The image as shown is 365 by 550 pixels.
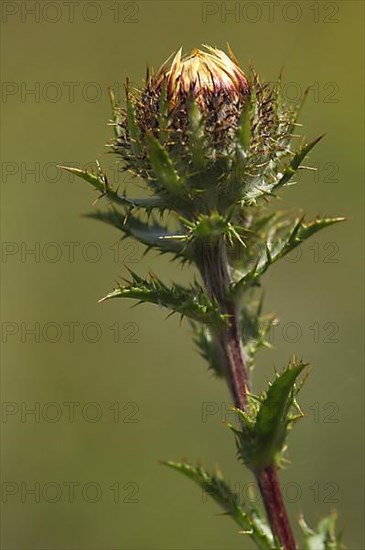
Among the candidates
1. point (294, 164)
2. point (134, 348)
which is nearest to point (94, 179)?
point (294, 164)

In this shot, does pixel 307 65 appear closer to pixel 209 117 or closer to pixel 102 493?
pixel 102 493

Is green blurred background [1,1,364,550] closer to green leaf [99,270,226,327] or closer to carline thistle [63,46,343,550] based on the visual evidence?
carline thistle [63,46,343,550]

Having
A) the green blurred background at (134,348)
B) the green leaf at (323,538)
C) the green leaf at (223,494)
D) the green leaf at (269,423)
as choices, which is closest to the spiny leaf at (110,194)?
the green leaf at (269,423)

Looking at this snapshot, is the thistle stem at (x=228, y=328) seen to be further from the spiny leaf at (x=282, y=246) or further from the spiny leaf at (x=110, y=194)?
the spiny leaf at (x=110, y=194)

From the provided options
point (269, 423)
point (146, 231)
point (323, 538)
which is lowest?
point (323, 538)

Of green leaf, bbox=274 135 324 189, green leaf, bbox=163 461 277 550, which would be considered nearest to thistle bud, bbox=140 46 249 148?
green leaf, bbox=274 135 324 189

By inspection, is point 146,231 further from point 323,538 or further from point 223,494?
point 323,538

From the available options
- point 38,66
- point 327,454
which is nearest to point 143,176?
point 327,454
